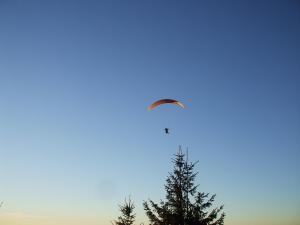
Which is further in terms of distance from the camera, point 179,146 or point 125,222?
point 125,222

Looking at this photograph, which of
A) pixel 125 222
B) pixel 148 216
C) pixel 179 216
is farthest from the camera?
pixel 125 222

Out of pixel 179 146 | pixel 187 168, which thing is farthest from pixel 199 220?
pixel 179 146

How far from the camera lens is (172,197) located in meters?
23.3

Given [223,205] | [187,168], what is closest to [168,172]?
[187,168]

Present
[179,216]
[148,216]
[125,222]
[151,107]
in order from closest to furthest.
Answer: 1. [179,216]
2. [148,216]
3. [151,107]
4. [125,222]

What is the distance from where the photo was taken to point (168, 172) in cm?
2423

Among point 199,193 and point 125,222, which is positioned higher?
point 199,193

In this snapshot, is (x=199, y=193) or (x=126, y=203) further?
(x=126, y=203)

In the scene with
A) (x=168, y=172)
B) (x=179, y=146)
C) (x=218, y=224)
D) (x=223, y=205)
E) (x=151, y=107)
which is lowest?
(x=218, y=224)

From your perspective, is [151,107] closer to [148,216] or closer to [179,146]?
[179,146]

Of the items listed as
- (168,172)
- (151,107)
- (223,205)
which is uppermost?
(151,107)

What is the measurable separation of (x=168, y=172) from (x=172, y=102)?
251 inches

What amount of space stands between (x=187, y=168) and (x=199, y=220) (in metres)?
4.16

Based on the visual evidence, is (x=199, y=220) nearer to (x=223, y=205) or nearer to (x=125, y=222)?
(x=223, y=205)
